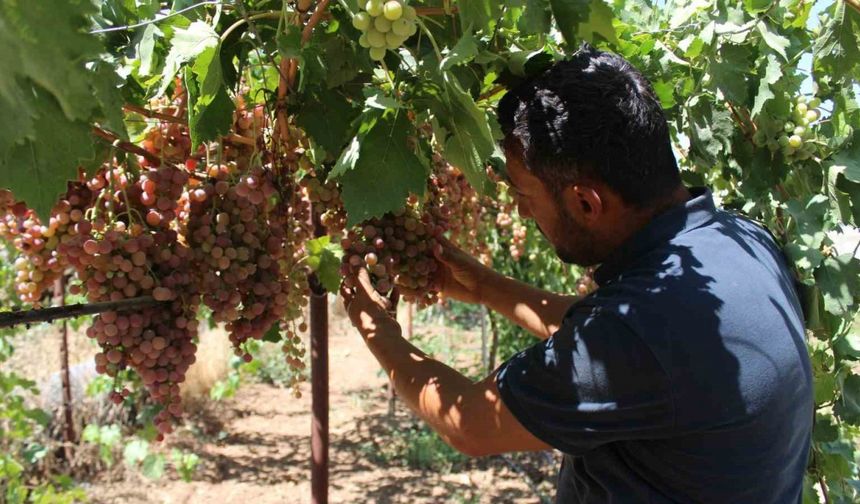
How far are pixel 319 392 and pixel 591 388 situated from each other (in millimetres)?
1243

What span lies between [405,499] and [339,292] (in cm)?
404

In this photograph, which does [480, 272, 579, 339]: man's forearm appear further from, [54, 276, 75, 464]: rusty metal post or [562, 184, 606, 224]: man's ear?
[54, 276, 75, 464]: rusty metal post

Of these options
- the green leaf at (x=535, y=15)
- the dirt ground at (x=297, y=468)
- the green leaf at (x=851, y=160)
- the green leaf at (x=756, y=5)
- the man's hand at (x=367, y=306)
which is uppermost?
the green leaf at (x=756, y=5)

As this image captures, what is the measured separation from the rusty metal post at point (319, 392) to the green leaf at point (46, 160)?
1.20 meters

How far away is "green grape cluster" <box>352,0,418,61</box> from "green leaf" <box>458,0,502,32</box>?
0.10 meters

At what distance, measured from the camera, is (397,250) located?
2.00 metres

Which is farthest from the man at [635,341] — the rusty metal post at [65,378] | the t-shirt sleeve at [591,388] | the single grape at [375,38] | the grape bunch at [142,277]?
the rusty metal post at [65,378]

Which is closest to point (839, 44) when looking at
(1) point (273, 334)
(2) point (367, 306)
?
(2) point (367, 306)

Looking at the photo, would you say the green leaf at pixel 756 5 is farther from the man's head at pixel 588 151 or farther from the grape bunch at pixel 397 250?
the grape bunch at pixel 397 250

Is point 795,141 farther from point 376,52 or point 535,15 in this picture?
point 376,52

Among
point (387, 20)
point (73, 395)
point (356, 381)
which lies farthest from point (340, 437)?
point (387, 20)

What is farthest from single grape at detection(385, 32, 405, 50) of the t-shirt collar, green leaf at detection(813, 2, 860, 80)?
green leaf at detection(813, 2, 860, 80)

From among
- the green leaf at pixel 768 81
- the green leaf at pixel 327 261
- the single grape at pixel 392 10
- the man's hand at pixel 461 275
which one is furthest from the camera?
the man's hand at pixel 461 275

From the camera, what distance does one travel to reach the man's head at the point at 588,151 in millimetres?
1607
